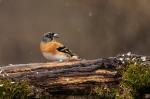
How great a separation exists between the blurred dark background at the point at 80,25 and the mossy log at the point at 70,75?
11466 millimetres

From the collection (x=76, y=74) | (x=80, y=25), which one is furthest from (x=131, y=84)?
(x=80, y=25)

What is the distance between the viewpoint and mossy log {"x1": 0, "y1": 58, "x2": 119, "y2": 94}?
7770 millimetres

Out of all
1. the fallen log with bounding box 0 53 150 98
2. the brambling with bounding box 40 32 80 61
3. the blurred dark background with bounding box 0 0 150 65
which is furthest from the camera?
the blurred dark background with bounding box 0 0 150 65

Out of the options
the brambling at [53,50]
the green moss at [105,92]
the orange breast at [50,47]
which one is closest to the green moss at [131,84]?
the green moss at [105,92]

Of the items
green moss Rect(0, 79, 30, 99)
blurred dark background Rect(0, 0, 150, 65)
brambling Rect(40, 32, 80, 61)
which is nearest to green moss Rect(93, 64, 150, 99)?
green moss Rect(0, 79, 30, 99)

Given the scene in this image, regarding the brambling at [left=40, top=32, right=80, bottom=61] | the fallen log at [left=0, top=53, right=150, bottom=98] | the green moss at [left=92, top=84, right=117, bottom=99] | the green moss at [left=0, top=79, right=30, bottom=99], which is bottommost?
the green moss at [left=92, top=84, right=117, bottom=99]

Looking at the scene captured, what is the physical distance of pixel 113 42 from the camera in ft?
67.9

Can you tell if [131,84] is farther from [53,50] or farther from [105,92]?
[53,50]

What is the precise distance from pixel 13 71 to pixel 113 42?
12727 mm

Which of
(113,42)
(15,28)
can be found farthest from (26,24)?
(113,42)

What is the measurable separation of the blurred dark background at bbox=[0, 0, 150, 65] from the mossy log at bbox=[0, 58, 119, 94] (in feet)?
37.6

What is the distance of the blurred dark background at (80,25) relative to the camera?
2016 cm

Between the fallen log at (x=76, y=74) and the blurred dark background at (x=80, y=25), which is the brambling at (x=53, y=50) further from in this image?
the blurred dark background at (x=80, y=25)

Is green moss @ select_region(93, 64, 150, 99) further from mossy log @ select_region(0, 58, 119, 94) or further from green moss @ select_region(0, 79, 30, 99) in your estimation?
green moss @ select_region(0, 79, 30, 99)
